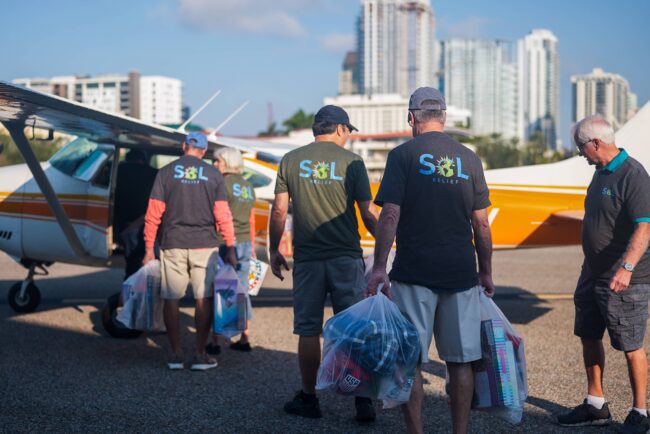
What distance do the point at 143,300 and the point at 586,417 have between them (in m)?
3.49

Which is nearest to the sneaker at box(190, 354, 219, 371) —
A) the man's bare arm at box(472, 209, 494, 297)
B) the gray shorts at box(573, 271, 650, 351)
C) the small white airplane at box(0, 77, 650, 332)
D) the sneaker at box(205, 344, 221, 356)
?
the sneaker at box(205, 344, 221, 356)

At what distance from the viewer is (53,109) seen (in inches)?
252

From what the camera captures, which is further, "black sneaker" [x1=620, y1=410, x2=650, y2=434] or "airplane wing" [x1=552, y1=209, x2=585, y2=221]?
"airplane wing" [x1=552, y1=209, x2=585, y2=221]

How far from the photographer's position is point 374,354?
377 cm

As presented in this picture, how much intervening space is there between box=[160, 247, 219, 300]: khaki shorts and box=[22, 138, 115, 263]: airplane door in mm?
2184

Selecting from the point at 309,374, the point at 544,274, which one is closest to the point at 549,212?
the point at 309,374

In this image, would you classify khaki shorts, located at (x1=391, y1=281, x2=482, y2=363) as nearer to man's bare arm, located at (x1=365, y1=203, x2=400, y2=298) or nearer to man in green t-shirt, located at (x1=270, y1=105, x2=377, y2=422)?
man's bare arm, located at (x1=365, y1=203, x2=400, y2=298)

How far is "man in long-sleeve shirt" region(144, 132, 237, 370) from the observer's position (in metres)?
6.07

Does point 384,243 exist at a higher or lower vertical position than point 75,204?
higher

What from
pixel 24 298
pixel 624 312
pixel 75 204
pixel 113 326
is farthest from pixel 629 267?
pixel 24 298

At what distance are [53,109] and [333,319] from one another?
3.62m

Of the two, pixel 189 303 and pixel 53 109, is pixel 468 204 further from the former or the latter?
pixel 189 303

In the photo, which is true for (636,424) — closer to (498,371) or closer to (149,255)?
(498,371)

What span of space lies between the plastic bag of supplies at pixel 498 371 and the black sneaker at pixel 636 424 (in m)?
0.80
